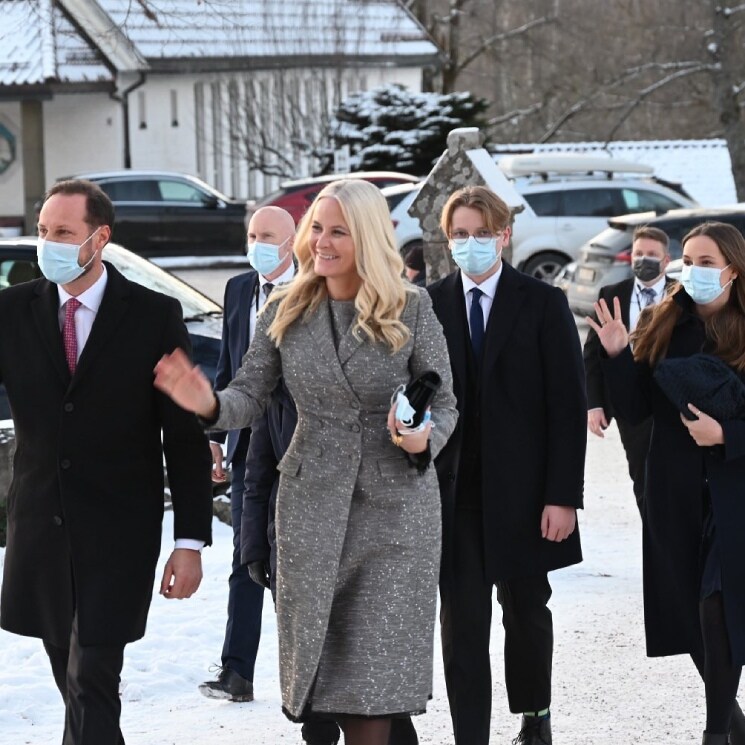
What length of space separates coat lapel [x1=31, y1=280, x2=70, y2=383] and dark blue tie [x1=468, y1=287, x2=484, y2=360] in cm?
149

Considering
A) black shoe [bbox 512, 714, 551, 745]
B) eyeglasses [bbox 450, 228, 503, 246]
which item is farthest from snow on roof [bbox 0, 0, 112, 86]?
black shoe [bbox 512, 714, 551, 745]

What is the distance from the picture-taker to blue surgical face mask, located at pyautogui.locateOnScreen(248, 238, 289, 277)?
6.45 metres

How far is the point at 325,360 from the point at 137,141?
3231cm

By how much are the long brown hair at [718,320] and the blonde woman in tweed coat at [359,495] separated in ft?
4.14

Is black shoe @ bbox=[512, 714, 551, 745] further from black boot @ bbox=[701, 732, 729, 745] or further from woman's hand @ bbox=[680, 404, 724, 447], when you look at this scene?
woman's hand @ bbox=[680, 404, 724, 447]

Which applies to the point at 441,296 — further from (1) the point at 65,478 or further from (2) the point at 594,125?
(2) the point at 594,125

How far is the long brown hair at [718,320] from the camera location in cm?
532

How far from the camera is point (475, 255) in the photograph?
5.38 m

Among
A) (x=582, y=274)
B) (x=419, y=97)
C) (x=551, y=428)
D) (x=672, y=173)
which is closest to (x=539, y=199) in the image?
(x=582, y=274)

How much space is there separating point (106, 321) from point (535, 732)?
2.19 m

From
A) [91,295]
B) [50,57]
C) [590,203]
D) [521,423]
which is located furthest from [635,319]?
[50,57]

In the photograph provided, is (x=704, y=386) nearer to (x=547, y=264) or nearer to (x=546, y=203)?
(x=547, y=264)

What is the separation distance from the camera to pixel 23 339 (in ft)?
14.6

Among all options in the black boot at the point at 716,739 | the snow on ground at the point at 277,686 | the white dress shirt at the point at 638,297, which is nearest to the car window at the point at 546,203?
the white dress shirt at the point at 638,297
